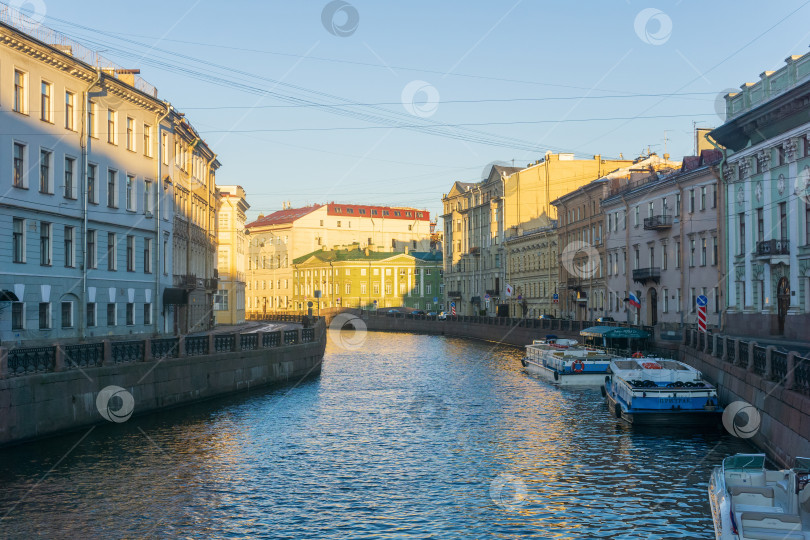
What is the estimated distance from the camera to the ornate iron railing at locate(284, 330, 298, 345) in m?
41.2

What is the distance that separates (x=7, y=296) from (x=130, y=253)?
1051cm

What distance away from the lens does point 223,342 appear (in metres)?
33.5

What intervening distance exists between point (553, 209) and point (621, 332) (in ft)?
161

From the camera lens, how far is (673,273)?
56562mm

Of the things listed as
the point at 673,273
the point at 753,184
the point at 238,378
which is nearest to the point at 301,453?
the point at 238,378

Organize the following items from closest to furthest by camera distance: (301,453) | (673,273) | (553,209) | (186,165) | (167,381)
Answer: (301,453) → (167,381) → (186,165) → (673,273) → (553,209)

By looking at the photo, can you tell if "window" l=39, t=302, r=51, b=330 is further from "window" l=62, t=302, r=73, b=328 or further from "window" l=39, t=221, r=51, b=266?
"window" l=39, t=221, r=51, b=266

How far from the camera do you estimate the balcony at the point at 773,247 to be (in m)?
40.9

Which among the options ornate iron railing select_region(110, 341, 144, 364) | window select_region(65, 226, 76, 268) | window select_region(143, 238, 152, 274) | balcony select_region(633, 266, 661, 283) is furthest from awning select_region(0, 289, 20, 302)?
balcony select_region(633, 266, 661, 283)

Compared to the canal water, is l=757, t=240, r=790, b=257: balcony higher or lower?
higher

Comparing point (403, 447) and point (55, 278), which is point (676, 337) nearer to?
point (403, 447)

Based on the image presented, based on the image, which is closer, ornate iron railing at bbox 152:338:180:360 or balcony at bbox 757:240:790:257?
ornate iron railing at bbox 152:338:180:360

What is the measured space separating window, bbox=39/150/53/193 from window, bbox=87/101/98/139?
3.07m

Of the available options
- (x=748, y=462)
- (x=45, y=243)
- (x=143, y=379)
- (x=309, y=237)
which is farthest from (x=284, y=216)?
(x=748, y=462)
